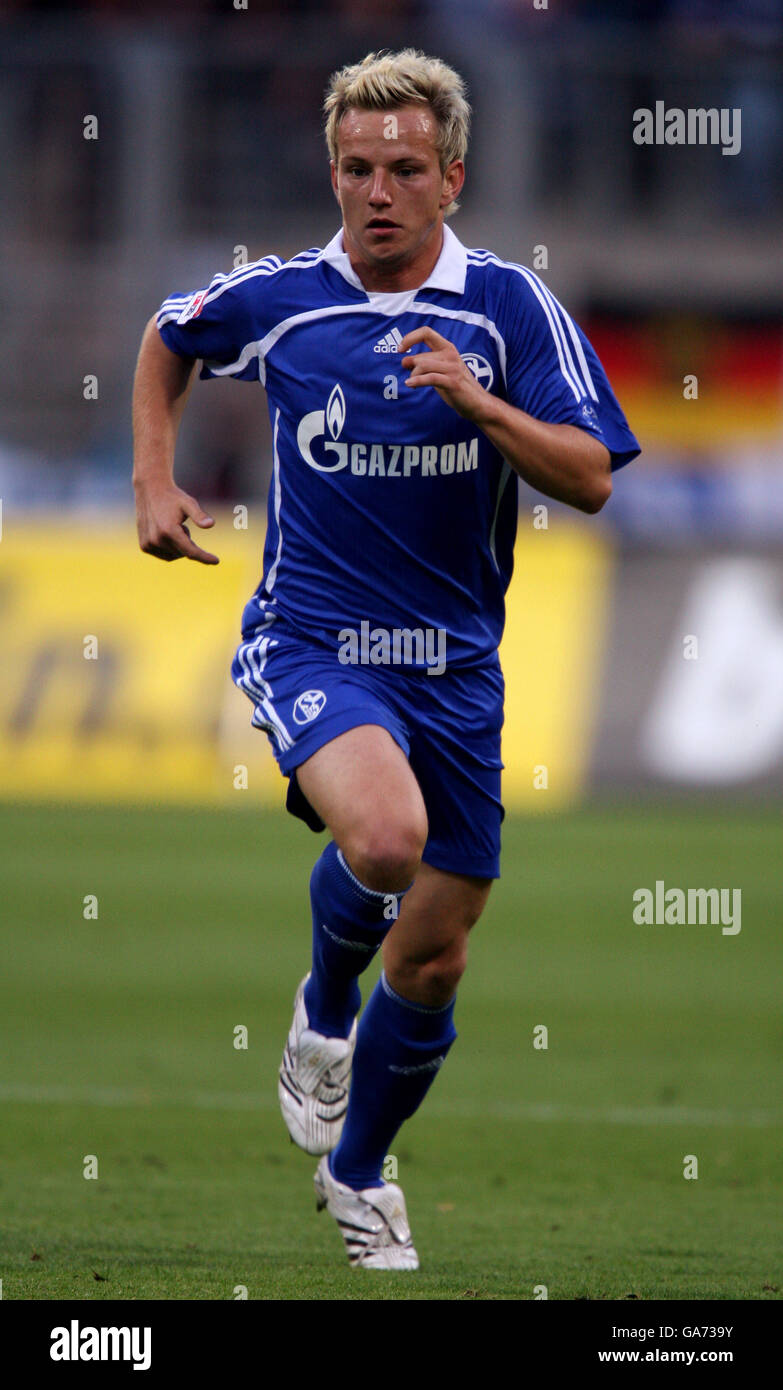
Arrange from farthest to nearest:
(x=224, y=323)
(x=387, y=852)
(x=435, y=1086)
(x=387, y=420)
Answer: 1. (x=435, y=1086)
2. (x=224, y=323)
3. (x=387, y=420)
4. (x=387, y=852)

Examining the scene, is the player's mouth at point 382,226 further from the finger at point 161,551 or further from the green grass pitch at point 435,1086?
the green grass pitch at point 435,1086

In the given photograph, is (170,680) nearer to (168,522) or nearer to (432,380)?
(168,522)

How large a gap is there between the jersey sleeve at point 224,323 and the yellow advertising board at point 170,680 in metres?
9.64

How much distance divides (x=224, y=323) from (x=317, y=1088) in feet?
5.97

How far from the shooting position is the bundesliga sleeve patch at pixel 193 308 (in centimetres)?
496

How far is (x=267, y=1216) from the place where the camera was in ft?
18.1

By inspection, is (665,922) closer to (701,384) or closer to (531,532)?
(531,532)

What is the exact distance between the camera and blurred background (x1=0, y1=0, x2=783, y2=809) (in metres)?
15.0

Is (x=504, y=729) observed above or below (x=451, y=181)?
below

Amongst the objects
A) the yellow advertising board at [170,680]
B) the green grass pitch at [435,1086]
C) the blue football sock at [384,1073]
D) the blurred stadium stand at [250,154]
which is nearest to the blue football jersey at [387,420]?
the blue football sock at [384,1073]

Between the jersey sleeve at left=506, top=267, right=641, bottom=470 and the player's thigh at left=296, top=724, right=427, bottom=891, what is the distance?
32.3 inches

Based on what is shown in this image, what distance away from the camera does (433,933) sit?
15.9 feet

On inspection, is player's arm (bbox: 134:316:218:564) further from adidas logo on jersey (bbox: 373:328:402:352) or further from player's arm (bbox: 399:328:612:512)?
player's arm (bbox: 399:328:612:512)

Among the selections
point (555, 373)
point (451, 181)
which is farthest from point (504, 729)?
point (555, 373)
